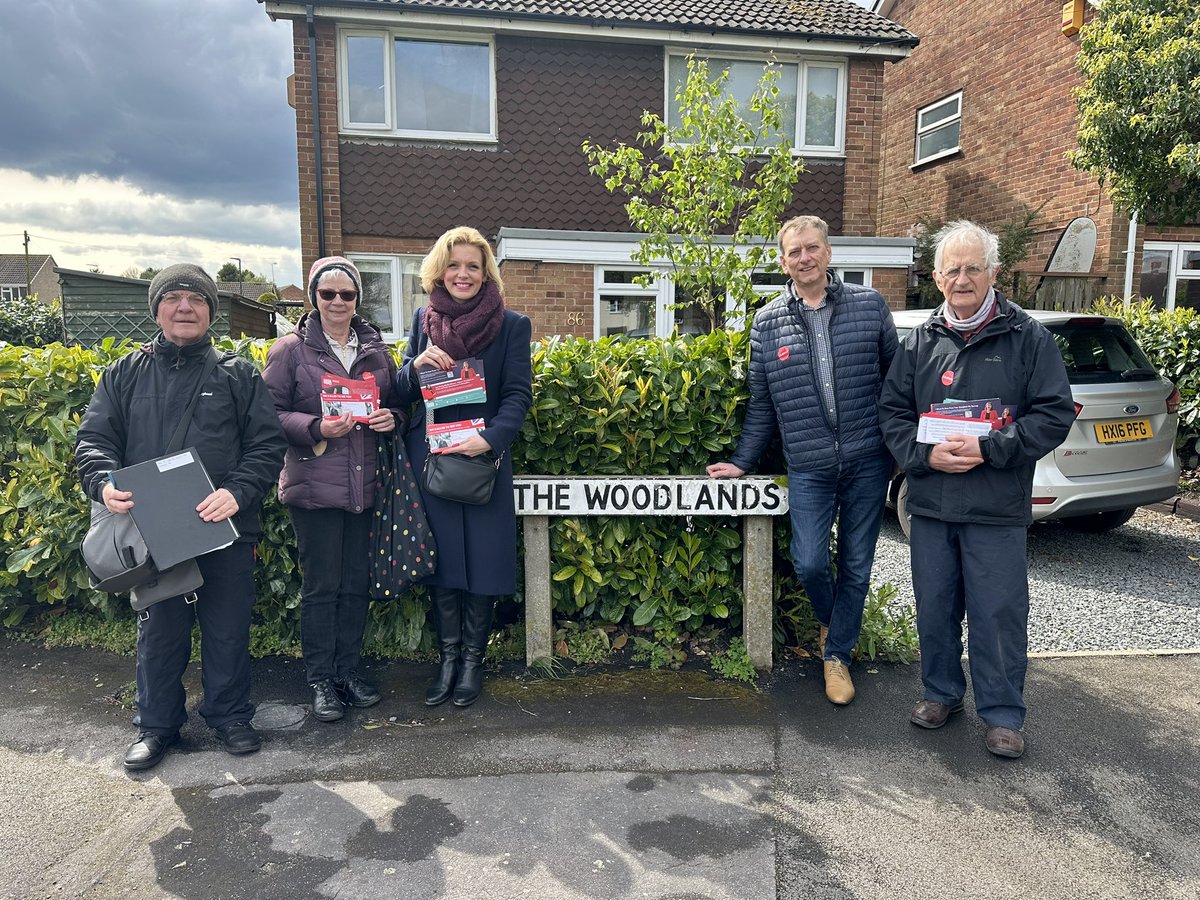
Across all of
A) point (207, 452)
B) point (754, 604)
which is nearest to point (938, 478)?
point (754, 604)

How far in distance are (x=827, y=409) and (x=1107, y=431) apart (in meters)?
3.47

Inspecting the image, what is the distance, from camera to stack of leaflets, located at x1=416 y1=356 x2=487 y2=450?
3574 millimetres

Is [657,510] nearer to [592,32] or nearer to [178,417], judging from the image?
[178,417]

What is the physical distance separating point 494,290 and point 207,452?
135 centimetres

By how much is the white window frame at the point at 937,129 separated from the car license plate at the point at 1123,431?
479 inches

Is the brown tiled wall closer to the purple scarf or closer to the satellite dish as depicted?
the satellite dish

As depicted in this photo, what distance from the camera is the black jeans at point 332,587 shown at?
12.0 ft

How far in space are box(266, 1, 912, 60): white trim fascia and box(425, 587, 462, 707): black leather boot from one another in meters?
11.3

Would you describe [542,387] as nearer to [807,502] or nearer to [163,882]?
[807,502]

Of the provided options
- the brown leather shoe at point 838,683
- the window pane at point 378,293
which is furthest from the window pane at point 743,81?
the brown leather shoe at point 838,683

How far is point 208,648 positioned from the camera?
3473mm

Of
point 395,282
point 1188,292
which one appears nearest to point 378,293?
point 395,282

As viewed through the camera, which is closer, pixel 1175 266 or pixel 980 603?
pixel 980 603

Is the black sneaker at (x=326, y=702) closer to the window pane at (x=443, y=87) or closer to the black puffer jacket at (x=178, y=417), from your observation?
the black puffer jacket at (x=178, y=417)
